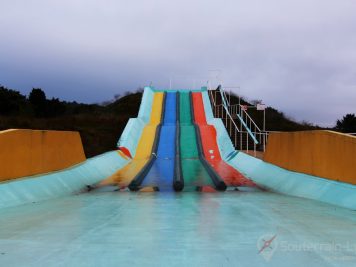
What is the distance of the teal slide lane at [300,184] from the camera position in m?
7.80

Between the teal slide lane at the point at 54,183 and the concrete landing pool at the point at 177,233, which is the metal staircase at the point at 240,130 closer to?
the teal slide lane at the point at 54,183

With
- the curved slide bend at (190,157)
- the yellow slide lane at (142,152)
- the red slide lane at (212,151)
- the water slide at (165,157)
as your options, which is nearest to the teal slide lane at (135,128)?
the yellow slide lane at (142,152)

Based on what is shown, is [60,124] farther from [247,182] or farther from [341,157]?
[341,157]

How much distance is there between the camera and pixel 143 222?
20.9ft

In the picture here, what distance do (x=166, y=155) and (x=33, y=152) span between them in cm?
881

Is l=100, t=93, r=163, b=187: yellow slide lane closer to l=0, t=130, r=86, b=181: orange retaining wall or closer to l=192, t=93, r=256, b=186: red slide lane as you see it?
l=0, t=130, r=86, b=181: orange retaining wall

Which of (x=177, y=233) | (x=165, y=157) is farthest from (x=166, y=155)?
(x=177, y=233)

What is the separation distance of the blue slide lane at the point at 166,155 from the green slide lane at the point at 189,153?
1.40 ft

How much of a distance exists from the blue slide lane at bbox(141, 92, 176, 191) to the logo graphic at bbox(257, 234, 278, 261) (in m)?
5.31

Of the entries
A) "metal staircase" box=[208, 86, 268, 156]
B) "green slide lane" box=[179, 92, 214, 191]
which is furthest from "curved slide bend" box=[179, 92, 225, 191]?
"metal staircase" box=[208, 86, 268, 156]

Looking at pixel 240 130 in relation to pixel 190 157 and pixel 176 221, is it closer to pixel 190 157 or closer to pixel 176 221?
pixel 190 157

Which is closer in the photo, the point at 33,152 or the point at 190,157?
the point at 33,152

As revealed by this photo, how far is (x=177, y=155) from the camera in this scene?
16.8 m

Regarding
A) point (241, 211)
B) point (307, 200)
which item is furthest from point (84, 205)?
point (307, 200)
